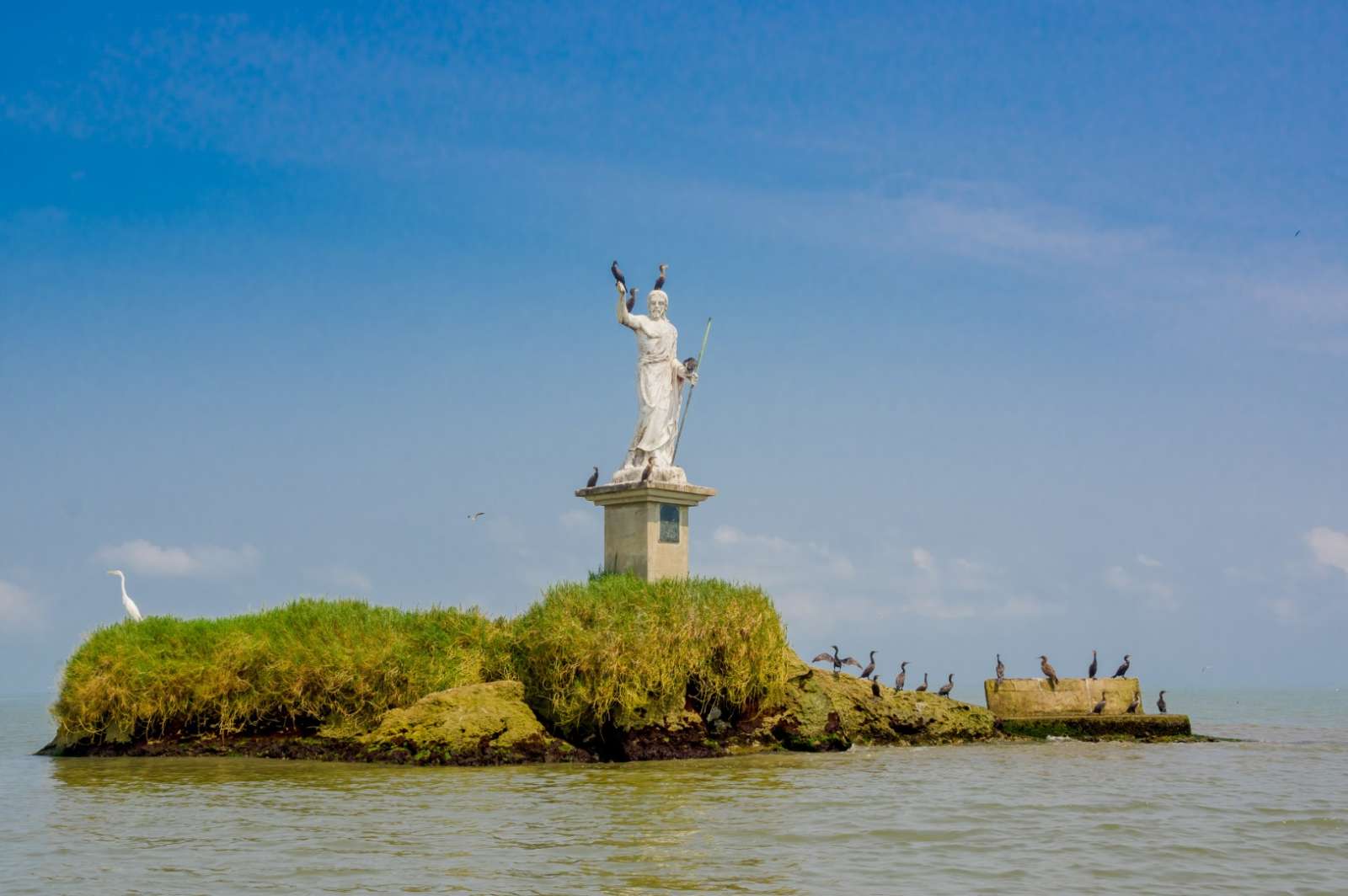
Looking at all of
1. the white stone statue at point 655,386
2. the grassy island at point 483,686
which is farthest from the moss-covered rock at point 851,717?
the white stone statue at point 655,386

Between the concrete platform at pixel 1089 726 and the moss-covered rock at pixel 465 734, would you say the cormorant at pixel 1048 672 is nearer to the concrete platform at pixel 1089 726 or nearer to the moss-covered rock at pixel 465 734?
the concrete platform at pixel 1089 726

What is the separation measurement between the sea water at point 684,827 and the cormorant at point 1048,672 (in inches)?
153

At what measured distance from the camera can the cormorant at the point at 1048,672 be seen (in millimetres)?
20348

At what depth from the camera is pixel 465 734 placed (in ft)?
51.3

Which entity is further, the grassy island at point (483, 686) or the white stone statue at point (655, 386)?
the white stone statue at point (655, 386)

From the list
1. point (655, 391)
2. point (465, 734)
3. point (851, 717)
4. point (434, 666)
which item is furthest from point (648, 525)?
point (465, 734)

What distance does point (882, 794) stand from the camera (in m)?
12.8

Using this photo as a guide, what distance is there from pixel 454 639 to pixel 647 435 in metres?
4.80

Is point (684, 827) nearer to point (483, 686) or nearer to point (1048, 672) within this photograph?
point (483, 686)

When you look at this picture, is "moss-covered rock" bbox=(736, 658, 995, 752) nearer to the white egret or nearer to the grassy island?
the grassy island

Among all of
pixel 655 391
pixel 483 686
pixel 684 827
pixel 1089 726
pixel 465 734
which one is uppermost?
pixel 655 391

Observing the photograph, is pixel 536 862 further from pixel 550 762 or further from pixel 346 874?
pixel 550 762

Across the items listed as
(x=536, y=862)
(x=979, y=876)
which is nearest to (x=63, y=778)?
(x=536, y=862)

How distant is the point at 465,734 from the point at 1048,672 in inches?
411
